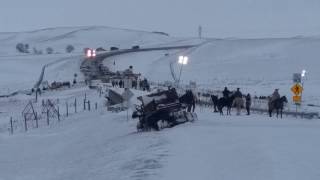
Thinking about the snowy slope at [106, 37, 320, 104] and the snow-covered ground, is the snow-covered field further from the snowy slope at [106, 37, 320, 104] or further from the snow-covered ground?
the snowy slope at [106, 37, 320, 104]

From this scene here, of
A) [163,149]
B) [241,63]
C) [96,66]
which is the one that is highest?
[241,63]

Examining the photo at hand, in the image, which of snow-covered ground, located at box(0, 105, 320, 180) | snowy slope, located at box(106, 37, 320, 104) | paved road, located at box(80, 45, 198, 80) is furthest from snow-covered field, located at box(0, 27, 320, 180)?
snowy slope, located at box(106, 37, 320, 104)

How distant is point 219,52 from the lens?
13250 centimetres

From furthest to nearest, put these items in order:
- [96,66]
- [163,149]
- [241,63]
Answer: [241,63]
[96,66]
[163,149]

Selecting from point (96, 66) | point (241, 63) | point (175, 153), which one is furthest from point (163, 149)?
point (241, 63)

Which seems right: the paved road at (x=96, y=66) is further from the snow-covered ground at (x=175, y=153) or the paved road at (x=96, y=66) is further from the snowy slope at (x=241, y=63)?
the snow-covered ground at (x=175, y=153)

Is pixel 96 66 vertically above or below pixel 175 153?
above

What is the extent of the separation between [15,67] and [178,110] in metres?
107

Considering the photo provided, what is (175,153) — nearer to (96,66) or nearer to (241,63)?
(96,66)

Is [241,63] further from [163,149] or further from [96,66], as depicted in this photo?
[163,149]

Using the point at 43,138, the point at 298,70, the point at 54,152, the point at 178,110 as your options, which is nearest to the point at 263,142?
the point at 178,110

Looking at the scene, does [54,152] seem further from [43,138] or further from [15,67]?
[15,67]

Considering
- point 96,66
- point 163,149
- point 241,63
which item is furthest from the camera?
point 241,63

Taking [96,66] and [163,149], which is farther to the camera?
Result: [96,66]
